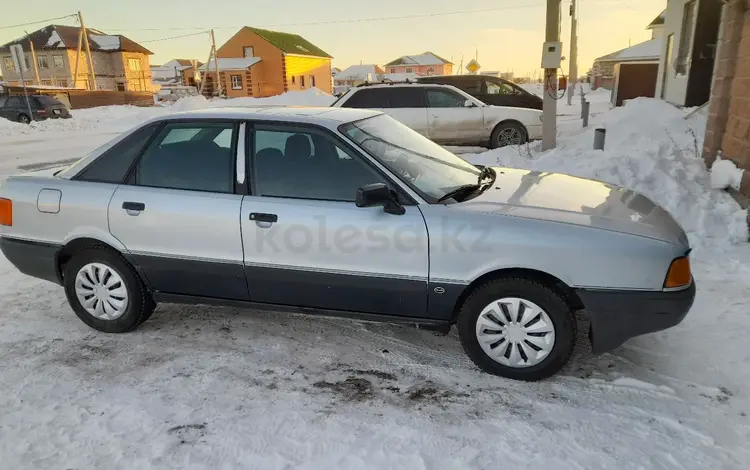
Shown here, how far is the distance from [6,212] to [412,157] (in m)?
3.19

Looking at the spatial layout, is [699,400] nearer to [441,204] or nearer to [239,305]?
[441,204]

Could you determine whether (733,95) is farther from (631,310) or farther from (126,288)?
(126,288)

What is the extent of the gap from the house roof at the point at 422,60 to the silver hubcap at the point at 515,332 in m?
91.1

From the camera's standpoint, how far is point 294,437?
2785mm

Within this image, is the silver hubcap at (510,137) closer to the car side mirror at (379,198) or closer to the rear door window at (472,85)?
the rear door window at (472,85)

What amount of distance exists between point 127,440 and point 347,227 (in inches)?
67.4

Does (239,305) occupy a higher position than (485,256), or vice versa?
(485,256)

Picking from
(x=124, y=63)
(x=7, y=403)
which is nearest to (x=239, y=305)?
(x=7, y=403)

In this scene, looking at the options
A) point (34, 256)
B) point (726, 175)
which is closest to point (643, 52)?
point (726, 175)

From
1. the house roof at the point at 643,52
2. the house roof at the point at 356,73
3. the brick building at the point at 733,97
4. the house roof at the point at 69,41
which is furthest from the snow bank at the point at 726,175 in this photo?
the house roof at the point at 356,73

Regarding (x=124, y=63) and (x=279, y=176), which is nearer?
(x=279, y=176)

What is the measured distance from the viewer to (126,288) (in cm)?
393

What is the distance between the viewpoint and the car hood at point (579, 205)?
124 inches

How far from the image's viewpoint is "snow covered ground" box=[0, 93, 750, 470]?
2.65 meters
